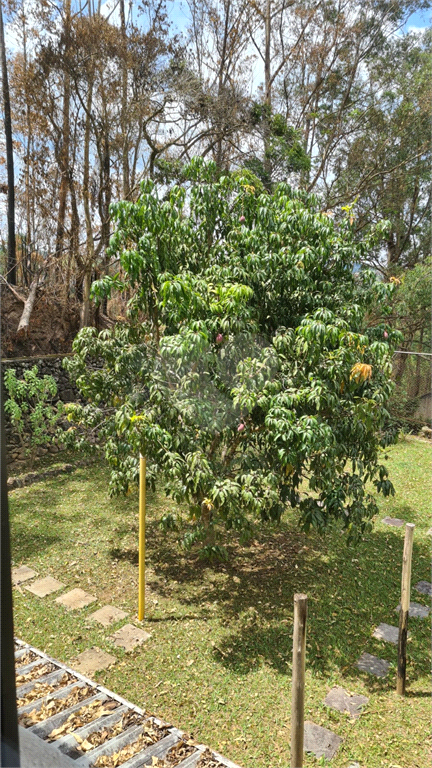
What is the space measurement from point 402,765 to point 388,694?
379 mm

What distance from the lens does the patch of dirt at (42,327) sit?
5.02 metres

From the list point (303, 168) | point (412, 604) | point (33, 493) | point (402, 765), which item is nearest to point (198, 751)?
point (402, 765)

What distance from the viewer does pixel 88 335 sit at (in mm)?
2686

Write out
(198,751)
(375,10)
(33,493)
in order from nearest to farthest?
1. (198,751)
2. (33,493)
3. (375,10)

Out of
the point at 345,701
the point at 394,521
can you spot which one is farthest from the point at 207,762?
the point at 394,521

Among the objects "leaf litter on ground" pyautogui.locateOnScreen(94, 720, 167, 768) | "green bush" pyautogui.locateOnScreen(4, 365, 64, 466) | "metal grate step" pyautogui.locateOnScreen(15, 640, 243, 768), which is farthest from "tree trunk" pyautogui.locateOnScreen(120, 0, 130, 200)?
"leaf litter on ground" pyautogui.locateOnScreen(94, 720, 167, 768)

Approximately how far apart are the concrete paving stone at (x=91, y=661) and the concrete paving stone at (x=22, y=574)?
2.49ft

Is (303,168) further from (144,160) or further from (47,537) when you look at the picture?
(47,537)

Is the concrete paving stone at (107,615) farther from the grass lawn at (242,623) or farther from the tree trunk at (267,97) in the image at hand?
the tree trunk at (267,97)

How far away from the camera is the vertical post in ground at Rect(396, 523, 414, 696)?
6.38ft

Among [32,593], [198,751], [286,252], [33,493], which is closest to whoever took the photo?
[198,751]

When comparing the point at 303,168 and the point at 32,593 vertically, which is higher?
the point at 303,168

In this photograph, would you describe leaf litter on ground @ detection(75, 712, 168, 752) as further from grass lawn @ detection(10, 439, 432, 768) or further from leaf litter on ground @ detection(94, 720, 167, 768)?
grass lawn @ detection(10, 439, 432, 768)

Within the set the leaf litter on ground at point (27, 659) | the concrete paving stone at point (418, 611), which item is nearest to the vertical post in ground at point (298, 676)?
the leaf litter on ground at point (27, 659)
